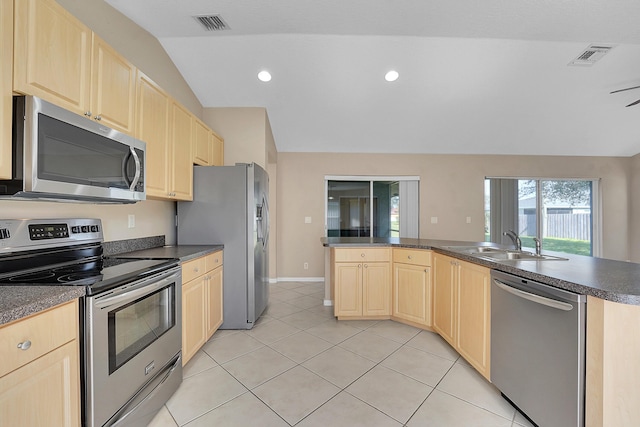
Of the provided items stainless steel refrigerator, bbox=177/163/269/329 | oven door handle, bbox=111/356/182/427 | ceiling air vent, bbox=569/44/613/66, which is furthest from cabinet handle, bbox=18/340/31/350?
Result: ceiling air vent, bbox=569/44/613/66

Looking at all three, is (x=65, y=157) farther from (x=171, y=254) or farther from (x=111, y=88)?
(x=171, y=254)

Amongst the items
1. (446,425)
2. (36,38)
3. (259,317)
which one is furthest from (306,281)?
(36,38)

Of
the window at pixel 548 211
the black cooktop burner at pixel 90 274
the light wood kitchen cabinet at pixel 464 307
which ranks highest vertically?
the window at pixel 548 211

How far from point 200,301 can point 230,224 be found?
816 millimetres

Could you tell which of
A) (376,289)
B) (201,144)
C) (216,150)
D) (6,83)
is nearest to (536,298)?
(376,289)

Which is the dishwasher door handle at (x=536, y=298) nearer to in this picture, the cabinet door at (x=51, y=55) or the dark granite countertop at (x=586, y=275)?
the dark granite countertop at (x=586, y=275)

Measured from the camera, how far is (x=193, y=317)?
2.04 metres

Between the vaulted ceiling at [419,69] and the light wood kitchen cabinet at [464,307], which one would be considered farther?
the vaulted ceiling at [419,69]

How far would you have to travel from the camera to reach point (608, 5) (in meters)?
2.10

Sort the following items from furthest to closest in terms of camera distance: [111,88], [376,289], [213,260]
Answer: [376,289] < [213,260] < [111,88]

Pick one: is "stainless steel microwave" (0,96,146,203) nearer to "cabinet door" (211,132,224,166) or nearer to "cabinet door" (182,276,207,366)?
"cabinet door" (182,276,207,366)

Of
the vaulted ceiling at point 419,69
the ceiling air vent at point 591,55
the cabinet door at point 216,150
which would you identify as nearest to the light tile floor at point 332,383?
the cabinet door at point 216,150

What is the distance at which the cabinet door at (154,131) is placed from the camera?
1938mm

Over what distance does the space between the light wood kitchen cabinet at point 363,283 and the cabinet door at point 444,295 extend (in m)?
0.52
